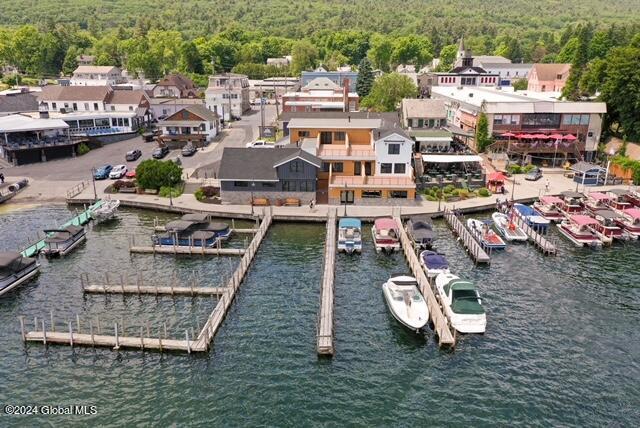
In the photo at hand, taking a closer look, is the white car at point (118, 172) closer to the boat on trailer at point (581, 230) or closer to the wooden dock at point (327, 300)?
the wooden dock at point (327, 300)

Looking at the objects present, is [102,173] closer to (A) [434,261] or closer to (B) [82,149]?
(B) [82,149]

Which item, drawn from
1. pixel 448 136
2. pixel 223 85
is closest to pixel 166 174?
pixel 448 136

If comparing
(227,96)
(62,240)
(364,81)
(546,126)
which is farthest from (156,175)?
(364,81)

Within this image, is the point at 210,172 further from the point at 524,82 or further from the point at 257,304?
the point at 524,82

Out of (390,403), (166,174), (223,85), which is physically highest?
(223,85)


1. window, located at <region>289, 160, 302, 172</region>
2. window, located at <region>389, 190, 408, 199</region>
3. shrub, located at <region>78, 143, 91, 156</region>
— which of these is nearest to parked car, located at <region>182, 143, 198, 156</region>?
shrub, located at <region>78, 143, 91, 156</region>
